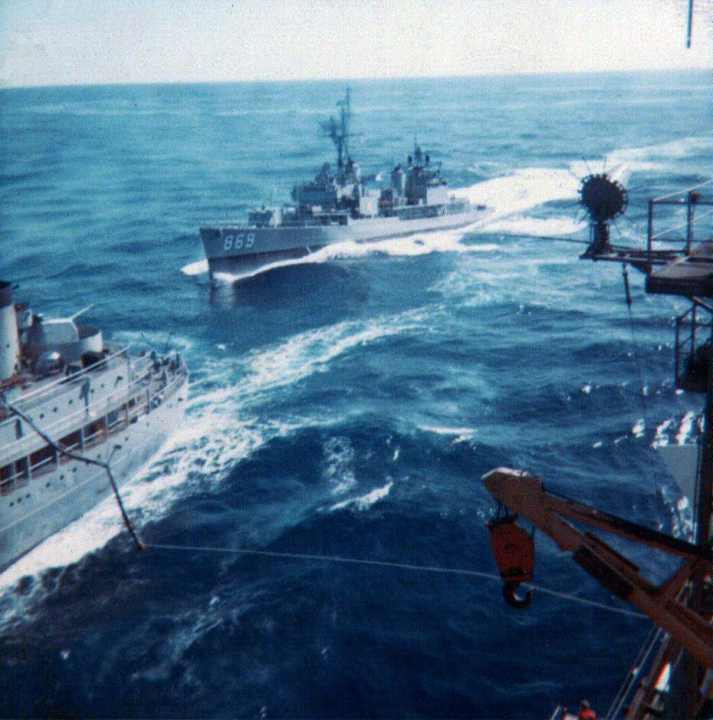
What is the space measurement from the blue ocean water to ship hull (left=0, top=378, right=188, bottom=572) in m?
0.73

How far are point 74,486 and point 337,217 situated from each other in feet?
157

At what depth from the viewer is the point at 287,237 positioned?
69.0 metres

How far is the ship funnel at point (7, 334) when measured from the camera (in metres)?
28.1

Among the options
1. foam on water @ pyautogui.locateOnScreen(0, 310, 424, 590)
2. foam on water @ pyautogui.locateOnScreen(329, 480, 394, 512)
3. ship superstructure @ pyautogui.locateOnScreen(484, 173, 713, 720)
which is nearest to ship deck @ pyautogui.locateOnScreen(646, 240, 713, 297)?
ship superstructure @ pyautogui.locateOnScreen(484, 173, 713, 720)

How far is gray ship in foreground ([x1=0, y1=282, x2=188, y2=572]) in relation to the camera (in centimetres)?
2606

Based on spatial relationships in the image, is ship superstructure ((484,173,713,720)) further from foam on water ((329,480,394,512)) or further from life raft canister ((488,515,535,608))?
foam on water ((329,480,394,512))

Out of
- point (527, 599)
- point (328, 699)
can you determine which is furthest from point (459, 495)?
point (527, 599)

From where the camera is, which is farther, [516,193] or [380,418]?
[516,193]

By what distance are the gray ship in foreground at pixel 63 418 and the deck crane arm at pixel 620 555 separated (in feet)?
56.0

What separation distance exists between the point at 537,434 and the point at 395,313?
21549 mm

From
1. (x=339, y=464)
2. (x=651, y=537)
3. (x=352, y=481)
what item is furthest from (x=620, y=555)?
(x=339, y=464)

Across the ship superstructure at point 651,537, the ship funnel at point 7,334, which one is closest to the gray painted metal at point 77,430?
the ship funnel at point 7,334

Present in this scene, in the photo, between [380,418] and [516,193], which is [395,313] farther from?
[516,193]

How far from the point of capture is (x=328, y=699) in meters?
19.4
